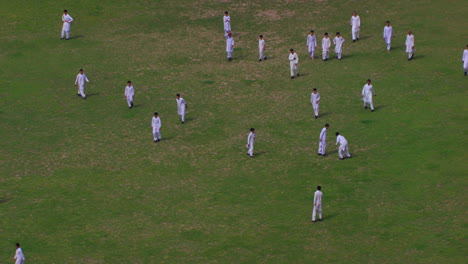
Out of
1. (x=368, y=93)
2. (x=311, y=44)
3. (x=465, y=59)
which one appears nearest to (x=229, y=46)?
(x=311, y=44)

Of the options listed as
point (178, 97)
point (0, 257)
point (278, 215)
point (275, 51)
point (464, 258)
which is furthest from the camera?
point (275, 51)

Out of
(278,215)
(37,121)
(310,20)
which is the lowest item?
(278,215)

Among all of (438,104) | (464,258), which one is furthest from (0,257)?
(438,104)

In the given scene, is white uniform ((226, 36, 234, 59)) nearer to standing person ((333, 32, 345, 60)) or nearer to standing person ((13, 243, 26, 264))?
standing person ((333, 32, 345, 60))

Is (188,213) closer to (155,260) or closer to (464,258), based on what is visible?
(155,260)

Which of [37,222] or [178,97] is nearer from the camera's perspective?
[37,222]

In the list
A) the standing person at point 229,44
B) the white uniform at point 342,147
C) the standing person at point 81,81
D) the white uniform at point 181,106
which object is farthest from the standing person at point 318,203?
the standing person at point 229,44

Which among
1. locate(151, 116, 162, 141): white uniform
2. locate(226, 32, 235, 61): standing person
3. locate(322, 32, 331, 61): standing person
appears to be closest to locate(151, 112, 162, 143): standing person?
locate(151, 116, 162, 141): white uniform
